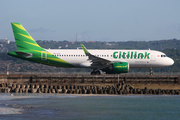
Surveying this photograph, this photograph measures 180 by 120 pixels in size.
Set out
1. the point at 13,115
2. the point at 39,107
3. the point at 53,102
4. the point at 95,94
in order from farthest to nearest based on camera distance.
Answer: the point at 95,94 < the point at 53,102 < the point at 39,107 < the point at 13,115

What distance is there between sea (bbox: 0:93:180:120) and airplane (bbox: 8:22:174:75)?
11.6 meters

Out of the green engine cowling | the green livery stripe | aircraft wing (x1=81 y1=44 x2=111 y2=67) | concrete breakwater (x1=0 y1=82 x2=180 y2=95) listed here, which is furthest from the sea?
the green livery stripe

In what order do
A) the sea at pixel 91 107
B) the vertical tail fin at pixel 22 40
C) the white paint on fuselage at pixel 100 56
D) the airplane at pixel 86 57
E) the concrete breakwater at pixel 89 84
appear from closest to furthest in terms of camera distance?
the sea at pixel 91 107
the concrete breakwater at pixel 89 84
the airplane at pixel 86 57
the white paint on fuselage at pixel 100 56
the vertical tail fin at pixel 22 40

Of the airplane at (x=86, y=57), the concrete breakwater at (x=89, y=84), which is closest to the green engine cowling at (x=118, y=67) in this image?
the airplane at (x=86, y=57)

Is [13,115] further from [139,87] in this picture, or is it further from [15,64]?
[15,64]

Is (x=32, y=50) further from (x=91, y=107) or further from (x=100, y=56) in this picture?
(x=91, y=107)

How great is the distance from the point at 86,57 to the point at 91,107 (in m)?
21.4

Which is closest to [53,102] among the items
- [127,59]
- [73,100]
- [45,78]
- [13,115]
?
[73,100]

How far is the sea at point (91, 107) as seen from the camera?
3052 cm

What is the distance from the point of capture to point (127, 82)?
52500 mm

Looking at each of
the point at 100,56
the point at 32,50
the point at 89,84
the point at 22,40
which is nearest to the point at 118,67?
the point at 100,56

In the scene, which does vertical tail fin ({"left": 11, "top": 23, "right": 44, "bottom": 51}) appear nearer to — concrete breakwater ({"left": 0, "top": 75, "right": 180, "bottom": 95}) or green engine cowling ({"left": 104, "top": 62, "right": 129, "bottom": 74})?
concrete breakwater ({"left": 0, "top": 75, "right": 180, "bottom": 95})

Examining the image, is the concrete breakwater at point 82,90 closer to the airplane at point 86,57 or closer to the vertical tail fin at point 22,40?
the airplane at point 86,57

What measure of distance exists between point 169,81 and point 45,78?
19895 mm
